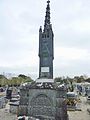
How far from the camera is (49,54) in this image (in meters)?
24.6

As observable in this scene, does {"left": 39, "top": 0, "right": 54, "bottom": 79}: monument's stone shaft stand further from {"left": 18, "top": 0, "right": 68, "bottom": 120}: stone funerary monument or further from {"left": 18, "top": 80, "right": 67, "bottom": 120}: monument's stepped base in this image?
{"left": 18, "top": 80, "right": 67, "bottom": 120}: monument's stepped base

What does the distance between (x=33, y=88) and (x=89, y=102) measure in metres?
16.9

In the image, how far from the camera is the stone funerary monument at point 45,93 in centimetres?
2219

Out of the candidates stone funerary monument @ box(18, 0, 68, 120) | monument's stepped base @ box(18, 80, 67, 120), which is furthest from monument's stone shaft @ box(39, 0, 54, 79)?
monument's stepped base @ box(18, 80, 67, 120)

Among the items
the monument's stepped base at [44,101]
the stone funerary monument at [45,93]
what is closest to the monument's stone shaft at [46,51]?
the stone funerary monument at [45,93]

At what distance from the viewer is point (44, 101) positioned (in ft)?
74.1

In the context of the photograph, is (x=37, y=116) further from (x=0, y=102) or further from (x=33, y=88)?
(x=0, y=102)

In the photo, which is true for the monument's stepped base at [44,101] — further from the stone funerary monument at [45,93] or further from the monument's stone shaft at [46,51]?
the monument's stone shaft at [46,51]

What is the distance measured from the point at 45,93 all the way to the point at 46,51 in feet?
15.5

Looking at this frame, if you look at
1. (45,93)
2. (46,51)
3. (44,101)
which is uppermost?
(46,51)

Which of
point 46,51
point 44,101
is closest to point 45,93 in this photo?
point 44,101

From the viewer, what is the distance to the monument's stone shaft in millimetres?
24406

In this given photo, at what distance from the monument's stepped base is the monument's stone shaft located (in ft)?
5.21

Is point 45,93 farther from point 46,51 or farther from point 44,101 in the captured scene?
point 46,51
